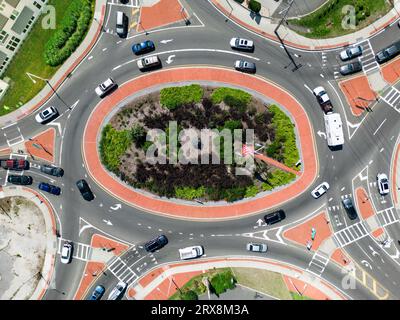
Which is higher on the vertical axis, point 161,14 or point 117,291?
point 161,14

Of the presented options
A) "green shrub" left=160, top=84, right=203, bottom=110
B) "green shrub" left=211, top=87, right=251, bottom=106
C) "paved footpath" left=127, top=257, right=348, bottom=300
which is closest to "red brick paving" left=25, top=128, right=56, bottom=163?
"green shrub" left=160, top=84, right=203, bottom=110

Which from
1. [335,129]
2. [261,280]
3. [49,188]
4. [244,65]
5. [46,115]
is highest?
[244,65]

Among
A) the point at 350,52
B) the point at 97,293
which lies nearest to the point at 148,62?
the point at 350,52

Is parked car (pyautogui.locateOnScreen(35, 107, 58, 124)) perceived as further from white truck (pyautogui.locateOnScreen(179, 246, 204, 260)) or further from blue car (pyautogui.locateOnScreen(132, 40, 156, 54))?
white truck (pyautogui.locateOnScreen(179, 246, 204, 260))

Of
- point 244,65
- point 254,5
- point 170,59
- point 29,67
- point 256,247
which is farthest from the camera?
point 29,67

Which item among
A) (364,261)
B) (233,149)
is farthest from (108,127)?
(364,261)

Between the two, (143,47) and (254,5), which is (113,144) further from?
(254,5)
